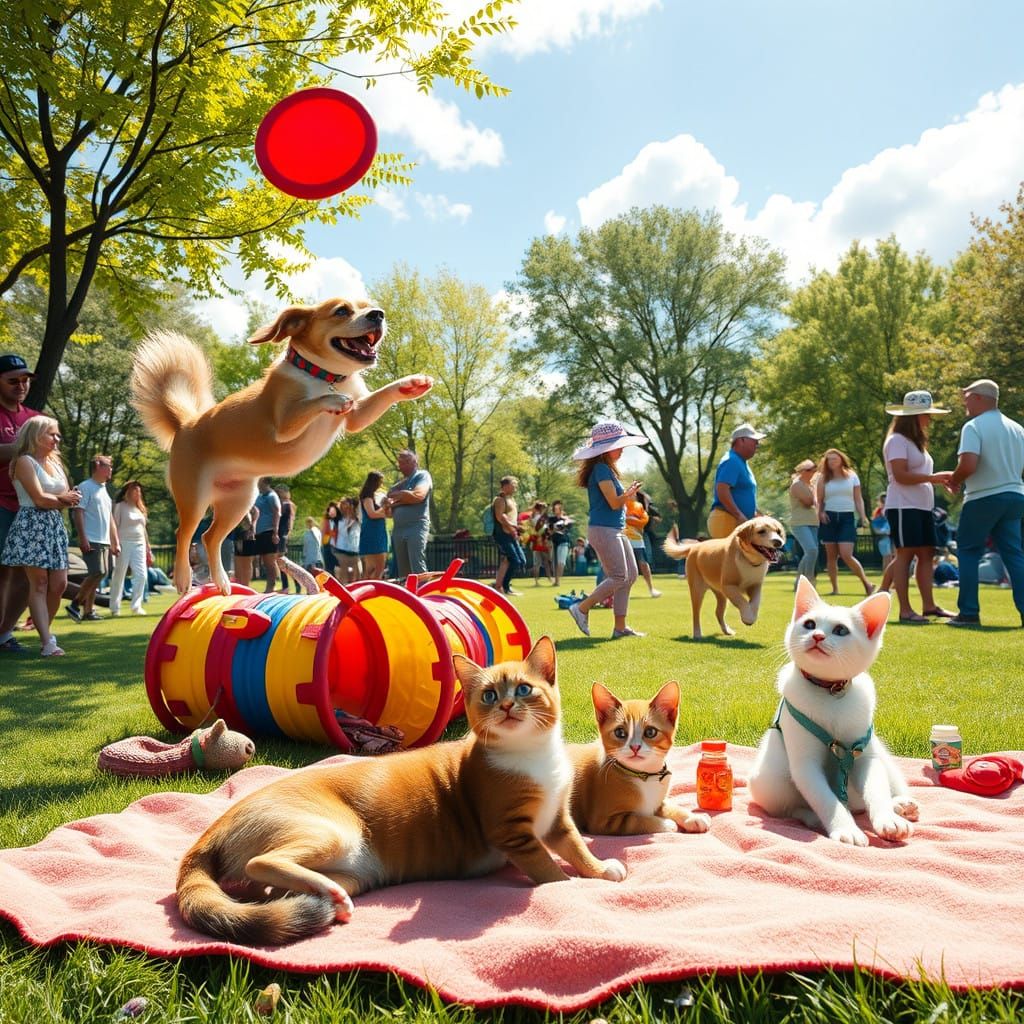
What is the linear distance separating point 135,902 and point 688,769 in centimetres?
282

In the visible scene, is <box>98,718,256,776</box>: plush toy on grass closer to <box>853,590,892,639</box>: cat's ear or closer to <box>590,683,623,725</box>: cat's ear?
<box>590,683,623,725</box>: cat's ear

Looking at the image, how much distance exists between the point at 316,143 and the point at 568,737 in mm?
3544

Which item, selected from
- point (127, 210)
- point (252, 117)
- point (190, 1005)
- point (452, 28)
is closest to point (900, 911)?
point (190, 1005)

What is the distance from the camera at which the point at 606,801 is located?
3443 millimetres

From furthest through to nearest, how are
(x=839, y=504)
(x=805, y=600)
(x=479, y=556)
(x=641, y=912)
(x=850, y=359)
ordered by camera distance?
(x=850, y=359) → (x=479, y=556) → (x=839, y=504) → (x=805, y=600) → (x=641, y=912)

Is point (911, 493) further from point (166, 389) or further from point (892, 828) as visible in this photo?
point (166, 389)

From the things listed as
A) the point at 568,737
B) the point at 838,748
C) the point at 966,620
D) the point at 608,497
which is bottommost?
the point at 568,737

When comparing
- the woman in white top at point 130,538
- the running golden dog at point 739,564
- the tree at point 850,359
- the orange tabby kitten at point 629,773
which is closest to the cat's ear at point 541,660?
the orange tabby kitten at point 629,773

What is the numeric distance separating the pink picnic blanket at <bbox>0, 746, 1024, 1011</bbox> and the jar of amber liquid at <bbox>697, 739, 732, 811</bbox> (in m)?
0.16

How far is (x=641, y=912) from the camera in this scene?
252 centimetres

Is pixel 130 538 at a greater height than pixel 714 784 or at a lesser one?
greater

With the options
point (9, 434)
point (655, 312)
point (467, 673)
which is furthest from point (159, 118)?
point (655, 312)

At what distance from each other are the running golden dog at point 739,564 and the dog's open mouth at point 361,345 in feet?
21.1

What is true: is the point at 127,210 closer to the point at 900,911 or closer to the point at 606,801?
the point at 606,801
